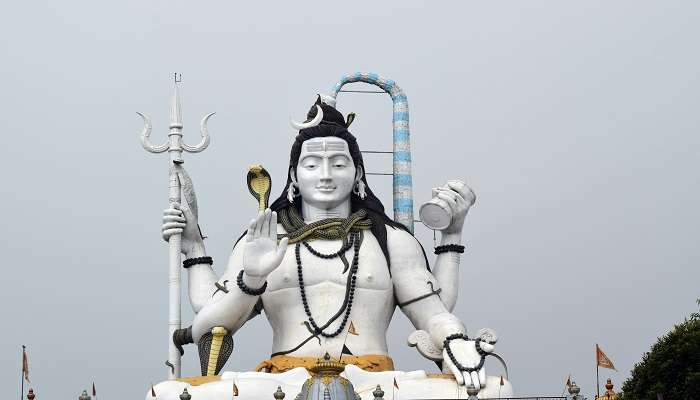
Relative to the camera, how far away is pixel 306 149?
21.4 metres

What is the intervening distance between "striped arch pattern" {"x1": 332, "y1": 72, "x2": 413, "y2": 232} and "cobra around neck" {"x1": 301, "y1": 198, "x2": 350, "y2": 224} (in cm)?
124

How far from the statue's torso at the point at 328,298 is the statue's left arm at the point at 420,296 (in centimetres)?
22

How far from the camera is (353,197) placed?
863 inches

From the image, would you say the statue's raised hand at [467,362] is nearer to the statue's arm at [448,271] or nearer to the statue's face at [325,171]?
the statue's arm at [448,271]

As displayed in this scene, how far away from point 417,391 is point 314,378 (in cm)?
294

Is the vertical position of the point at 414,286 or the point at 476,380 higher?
the point at 414,286

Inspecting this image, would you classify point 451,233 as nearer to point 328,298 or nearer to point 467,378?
point 328,298

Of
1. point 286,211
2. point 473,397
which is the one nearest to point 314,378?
point 473,397

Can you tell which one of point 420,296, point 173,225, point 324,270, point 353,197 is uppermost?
point 353,197

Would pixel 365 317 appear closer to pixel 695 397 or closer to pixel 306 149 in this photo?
pixel 306 149

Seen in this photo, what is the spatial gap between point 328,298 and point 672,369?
4.62 metres

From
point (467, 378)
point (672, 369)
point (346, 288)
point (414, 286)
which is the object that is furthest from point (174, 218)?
point (672, 369)

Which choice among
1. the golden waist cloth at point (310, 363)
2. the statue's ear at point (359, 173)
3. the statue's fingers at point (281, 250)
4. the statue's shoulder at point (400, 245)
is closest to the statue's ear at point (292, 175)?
the statue's ear at point (359, 173)

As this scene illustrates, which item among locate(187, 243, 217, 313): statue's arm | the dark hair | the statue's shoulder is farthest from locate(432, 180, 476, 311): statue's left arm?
locate(187, 243, 217, 313): statue's arm
